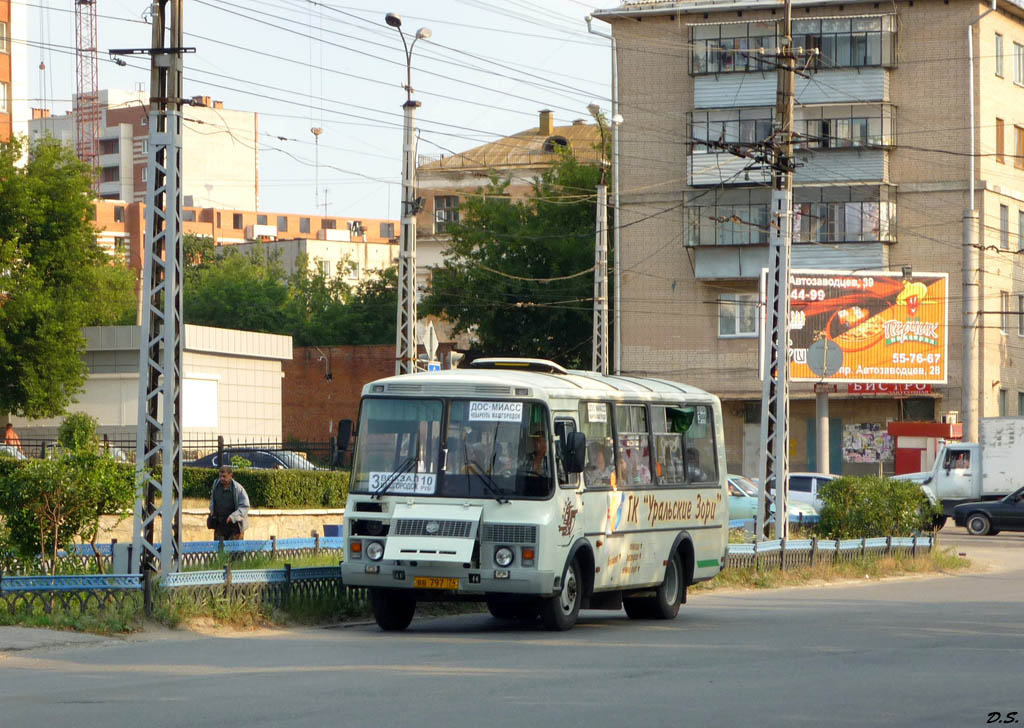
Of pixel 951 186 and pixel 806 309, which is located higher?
pixel 951 186

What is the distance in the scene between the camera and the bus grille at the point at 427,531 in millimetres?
15562

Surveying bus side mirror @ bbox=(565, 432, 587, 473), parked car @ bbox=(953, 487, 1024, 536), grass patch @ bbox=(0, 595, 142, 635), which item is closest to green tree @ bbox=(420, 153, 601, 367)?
parked car @ bbox=(953, 487, 1024, 536)

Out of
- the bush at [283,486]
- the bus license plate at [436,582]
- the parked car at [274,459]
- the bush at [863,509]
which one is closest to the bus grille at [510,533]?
the bus license plate at [436,582]

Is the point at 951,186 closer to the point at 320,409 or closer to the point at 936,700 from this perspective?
the point at 320,409

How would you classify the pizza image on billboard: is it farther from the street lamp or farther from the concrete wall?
the street lamp

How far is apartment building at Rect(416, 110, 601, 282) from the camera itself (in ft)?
278

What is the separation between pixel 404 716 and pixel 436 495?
595 cm

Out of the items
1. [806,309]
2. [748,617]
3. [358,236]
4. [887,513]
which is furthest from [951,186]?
[358,236]

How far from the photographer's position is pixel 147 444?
1666 centimetres

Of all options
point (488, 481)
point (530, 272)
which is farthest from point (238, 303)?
point (488, 481)

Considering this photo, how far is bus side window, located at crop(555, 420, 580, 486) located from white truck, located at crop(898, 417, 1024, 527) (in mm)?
28300

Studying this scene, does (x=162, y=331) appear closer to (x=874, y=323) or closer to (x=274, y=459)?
(x=274, y=459)

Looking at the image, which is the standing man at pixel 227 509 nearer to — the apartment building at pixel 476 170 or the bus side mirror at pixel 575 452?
the bus side mirror at pixel 575 452

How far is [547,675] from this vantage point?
12086mm
